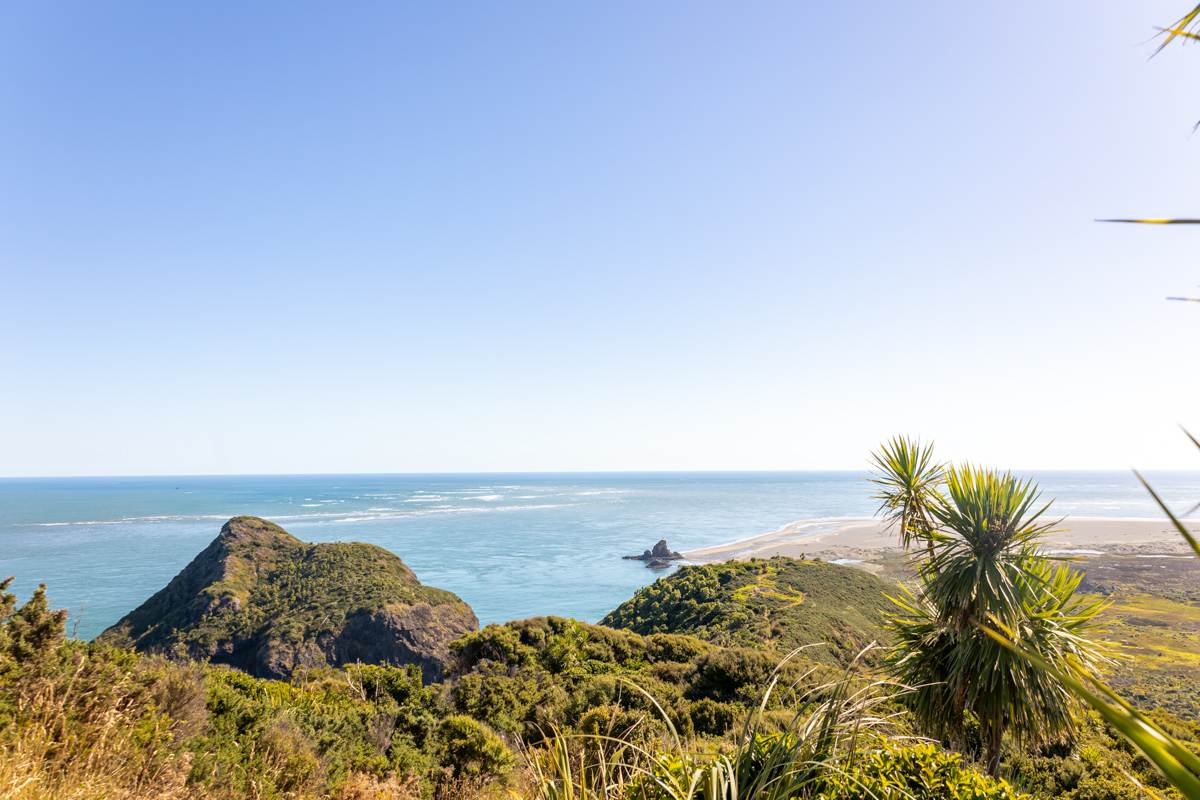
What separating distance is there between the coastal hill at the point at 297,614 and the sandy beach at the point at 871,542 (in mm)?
37890

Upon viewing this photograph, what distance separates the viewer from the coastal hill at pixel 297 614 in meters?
34.3

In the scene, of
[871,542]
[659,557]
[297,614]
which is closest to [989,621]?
[297,614]

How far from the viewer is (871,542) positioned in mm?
76188

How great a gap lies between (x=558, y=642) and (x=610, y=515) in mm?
102838

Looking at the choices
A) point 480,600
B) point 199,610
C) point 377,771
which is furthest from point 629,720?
point 480,600

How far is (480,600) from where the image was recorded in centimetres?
5272

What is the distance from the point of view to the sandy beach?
2586 inches

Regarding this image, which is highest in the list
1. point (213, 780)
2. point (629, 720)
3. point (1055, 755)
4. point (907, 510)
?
point (907, 510)

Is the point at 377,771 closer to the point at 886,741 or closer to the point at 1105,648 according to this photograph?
the point at 886,741

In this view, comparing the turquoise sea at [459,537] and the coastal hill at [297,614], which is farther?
the turquoise sea at [459,537]

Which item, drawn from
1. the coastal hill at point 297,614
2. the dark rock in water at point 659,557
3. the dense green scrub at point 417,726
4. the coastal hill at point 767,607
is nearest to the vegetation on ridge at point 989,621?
the dense green scrub at point 417,726

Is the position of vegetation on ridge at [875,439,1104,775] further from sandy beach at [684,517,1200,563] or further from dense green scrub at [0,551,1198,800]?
sandy beach at [684,517,1200,563]

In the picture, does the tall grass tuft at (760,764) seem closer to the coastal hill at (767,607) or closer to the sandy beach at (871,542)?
the coastal hill at (767,607)

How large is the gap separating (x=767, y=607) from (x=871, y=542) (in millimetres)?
49168
